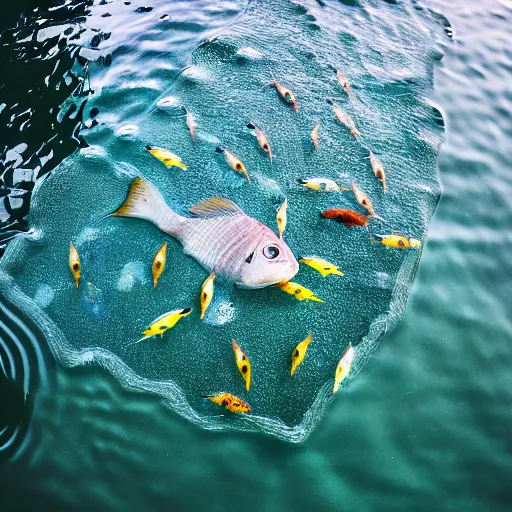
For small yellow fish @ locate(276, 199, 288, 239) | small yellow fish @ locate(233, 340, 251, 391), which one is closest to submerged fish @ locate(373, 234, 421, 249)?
small yellow fish @ locate(276, 199, 288, 239)

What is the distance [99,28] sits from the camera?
14.2 ft

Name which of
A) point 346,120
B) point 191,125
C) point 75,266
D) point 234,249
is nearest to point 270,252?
point 234,249

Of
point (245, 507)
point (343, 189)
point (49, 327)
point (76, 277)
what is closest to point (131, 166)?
point (76, 277)

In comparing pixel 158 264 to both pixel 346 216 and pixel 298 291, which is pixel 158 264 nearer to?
pixel 298 291

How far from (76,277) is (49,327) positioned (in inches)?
11.7

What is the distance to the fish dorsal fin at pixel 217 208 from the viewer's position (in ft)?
8.18

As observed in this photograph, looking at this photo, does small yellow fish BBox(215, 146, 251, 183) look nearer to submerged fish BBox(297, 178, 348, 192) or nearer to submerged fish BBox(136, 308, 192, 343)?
submerged fish BBox(297, 178, 348, 192)

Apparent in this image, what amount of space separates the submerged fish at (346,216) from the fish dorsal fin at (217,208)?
55 cm

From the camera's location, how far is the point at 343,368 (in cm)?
209

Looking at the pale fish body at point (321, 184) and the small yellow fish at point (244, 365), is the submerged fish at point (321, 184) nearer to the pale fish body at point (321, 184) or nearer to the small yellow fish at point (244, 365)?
the pale fish body at point (321, 184)

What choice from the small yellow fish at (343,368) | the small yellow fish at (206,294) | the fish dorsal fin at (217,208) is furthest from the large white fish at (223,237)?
the small yellow fish at (343,368)

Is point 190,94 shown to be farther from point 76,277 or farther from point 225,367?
point 225,367

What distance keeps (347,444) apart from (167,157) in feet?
6.49

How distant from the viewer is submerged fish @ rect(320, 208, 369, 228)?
265 centimetres
